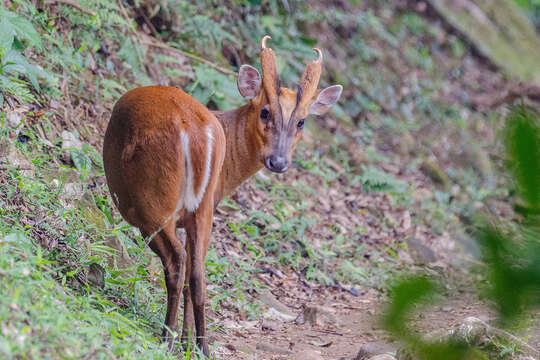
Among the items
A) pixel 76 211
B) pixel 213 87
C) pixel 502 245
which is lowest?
pixel 213 87

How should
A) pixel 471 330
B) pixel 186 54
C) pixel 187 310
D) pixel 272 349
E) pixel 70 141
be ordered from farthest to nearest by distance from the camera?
pixel 186 54 → pixel 70 141 → pixel 272 349 → pixel 187 310 → pixel 471 330

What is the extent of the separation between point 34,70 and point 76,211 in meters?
1.30

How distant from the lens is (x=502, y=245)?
2.75ft

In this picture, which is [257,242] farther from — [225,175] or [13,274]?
[13,274]

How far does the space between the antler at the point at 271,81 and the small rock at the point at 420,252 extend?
3.30 metres

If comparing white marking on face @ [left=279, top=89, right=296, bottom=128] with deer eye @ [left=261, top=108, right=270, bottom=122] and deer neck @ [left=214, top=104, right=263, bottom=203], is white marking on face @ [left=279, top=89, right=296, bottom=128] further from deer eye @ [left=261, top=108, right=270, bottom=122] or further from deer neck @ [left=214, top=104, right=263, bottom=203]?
deer neck @ [left=214, top=104, right=263, bottom=203]

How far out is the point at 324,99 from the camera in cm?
550

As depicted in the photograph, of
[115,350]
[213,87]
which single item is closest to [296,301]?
[213,87]

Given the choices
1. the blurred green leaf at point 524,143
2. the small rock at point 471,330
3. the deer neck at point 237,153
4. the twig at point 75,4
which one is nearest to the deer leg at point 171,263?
the deer neck at point 237,153

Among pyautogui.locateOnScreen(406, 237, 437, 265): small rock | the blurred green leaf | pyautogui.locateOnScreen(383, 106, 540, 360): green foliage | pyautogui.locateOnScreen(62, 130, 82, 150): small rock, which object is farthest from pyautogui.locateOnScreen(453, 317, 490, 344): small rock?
pyautogui.locateOnScreen(406, 237, 437, 265): small rock

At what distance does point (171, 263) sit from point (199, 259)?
16 cm

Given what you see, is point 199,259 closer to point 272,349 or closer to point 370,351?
point 272,349

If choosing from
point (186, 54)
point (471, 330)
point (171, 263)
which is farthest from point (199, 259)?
point (186, 54)

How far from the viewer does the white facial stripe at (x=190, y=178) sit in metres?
3.57
